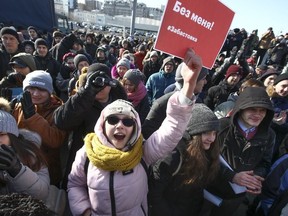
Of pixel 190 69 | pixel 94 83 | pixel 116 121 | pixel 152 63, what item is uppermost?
pixel 190 69

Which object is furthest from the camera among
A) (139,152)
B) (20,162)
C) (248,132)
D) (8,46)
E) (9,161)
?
(8,46)

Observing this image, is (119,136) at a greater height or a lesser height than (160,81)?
greater

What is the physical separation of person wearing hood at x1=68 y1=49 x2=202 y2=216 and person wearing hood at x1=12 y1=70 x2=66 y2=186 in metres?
0.58

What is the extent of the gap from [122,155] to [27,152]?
0.68 m

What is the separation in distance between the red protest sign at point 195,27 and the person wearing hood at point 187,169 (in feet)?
1.51

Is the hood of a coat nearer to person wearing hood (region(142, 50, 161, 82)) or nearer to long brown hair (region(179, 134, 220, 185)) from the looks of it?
long brown hair (region(179, 134, 220, 185))

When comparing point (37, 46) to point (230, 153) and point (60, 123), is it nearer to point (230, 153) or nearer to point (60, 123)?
point (60, 123)

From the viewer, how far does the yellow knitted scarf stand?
1608 millimetres

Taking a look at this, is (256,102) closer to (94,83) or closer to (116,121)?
(116,121)

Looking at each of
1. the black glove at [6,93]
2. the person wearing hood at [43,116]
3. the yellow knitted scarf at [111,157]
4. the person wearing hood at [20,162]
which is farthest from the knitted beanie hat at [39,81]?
the yellow knitted scarf at [111,157]

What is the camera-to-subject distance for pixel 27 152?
1.75 m

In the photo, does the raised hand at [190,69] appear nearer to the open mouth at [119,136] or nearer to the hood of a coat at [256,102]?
the open mouth at [119,136]

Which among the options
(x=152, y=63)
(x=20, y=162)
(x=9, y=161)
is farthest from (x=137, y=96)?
(x=152, y=63)

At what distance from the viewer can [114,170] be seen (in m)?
1.66
